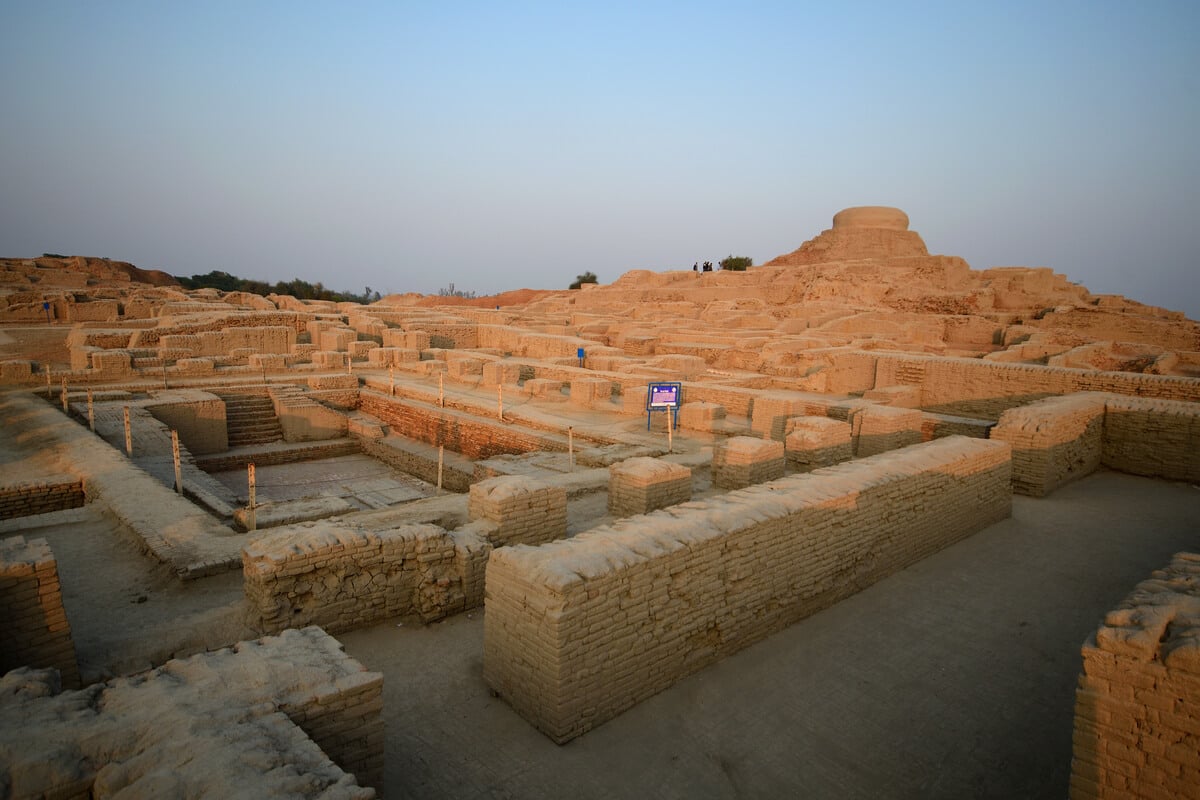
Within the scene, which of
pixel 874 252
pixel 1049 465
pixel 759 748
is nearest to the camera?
pixel 759 748

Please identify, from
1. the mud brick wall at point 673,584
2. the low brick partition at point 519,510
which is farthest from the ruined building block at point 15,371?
the mud brick wall at point 673,584

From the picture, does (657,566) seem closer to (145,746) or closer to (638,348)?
(145,746)

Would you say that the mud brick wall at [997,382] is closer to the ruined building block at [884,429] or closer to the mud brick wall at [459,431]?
the ruined building block at [884,429]

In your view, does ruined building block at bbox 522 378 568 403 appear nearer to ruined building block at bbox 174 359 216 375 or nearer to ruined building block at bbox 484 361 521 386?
ruined building block at bbox 484 361 521 386

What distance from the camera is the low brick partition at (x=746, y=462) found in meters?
7.58

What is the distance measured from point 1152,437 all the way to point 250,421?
15673mm

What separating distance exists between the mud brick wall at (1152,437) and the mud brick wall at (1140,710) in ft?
23.8

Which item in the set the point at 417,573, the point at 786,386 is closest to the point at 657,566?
the point at 417,573

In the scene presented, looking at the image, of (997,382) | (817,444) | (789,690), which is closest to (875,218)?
(997,382)

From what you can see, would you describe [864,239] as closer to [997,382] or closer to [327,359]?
[997,382]

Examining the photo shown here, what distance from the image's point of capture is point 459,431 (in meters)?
12.6

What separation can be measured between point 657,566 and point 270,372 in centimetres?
1592

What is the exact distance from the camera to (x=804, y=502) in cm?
500

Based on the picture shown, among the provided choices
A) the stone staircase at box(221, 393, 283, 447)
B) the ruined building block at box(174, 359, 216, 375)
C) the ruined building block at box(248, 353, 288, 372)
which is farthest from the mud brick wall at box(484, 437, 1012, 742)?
the ruined building block at box(248, 353, 288, 372)
